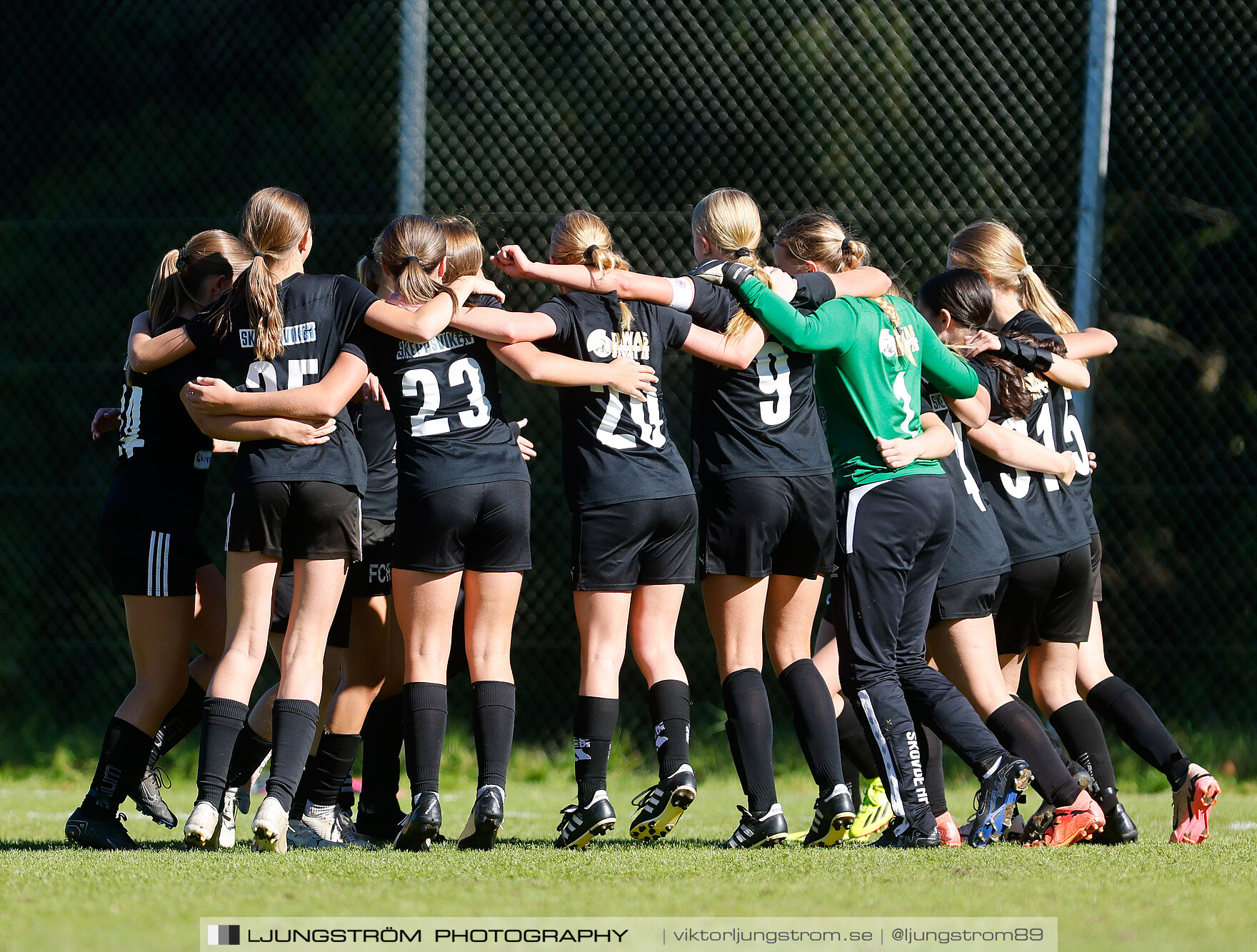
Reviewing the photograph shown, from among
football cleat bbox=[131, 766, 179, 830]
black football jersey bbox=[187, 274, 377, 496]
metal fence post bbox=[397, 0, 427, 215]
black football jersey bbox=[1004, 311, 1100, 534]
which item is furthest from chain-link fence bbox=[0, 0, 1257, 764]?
black football jersey bbox=[187, 274, 377, 496]

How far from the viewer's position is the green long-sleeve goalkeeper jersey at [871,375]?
12.4 feet

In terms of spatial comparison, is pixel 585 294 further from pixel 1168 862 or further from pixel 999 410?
pixel 1168 862

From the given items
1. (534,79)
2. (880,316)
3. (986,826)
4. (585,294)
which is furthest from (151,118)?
(986,826)

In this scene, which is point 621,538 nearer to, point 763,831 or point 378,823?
point 763,831

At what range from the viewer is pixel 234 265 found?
407 cm

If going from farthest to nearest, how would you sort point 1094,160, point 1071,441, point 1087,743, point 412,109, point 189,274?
1. point 412,109
2. point 1094,160
3. point 1071,441
4. point 1087,743
5. point 189,274

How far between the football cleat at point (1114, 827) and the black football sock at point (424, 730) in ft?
Answer: 6.66

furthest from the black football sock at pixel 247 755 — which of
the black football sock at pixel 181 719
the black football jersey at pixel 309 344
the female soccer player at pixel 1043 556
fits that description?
the female soccer player at pixel 1043 556

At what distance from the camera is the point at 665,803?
3754 mm

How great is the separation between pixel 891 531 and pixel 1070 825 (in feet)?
3.42

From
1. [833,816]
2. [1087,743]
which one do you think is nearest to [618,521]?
[833,816]

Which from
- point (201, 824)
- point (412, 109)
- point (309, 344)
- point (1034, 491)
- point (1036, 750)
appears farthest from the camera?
point (412, 109)

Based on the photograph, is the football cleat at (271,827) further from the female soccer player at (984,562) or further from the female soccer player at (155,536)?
the female soccer player at (984,562)

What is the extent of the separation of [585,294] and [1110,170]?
430 cm
